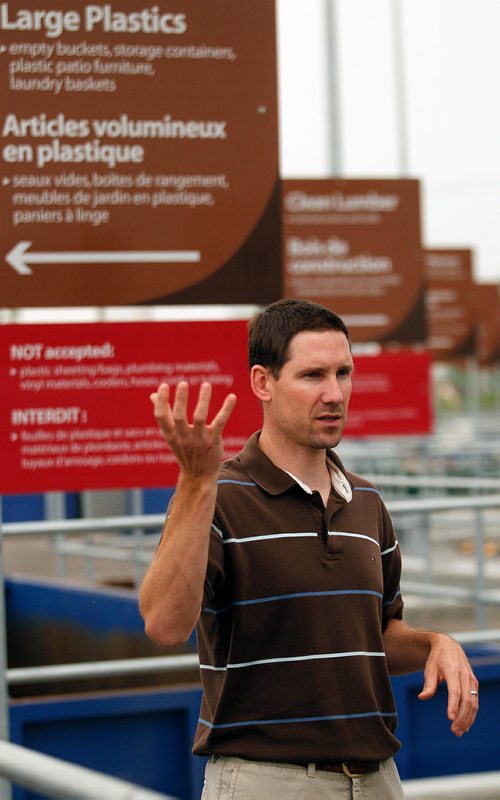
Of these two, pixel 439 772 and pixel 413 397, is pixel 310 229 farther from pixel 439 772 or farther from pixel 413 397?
pixel 439 772

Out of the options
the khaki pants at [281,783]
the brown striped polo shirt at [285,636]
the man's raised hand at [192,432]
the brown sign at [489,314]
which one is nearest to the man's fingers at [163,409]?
the man's raised hand at [192,432]

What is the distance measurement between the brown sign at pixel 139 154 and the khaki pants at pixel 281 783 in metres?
2.21

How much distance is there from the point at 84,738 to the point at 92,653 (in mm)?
1946

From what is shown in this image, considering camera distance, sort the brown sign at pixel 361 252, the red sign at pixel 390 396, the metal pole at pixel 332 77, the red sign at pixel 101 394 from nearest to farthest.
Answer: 1. the red sign at pixel 101 394
2. the red sign at pixel 390 396
3. the brown sign at pixel 361 252
4. the metal pole at pixel 332 77

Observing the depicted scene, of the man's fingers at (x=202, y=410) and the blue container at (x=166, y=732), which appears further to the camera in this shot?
the blue container at (x=166, y=732)

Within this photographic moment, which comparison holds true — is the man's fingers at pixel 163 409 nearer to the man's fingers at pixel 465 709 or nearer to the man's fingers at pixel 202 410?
the man's fingers at pixel 202 410

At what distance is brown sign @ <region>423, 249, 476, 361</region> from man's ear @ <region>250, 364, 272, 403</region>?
14.6 m

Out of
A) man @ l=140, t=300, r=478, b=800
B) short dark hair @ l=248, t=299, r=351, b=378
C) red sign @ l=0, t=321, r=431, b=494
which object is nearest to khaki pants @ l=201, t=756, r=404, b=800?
man @ l=140, t=300, r=478, b=800

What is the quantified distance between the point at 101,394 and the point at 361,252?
5.44 m

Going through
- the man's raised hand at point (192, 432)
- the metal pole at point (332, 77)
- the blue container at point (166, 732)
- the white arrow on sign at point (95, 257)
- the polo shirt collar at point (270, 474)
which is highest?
the metal pole at point (332, 77)

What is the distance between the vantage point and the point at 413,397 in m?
9.68

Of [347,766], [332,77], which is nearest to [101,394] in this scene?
[347,766]

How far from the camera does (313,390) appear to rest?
2.88 m

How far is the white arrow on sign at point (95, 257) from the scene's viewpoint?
461 centimetres
